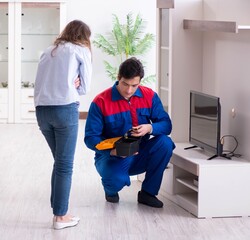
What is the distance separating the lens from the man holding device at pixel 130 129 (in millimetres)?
4766

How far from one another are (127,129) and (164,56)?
1.02 meters

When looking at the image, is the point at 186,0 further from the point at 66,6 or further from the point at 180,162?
the point at 66,6

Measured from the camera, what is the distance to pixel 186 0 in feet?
17.7

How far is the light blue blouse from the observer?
4.11 metres

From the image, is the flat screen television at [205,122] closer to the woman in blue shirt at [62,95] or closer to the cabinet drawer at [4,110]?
the woman in blue shirt at [62,95]

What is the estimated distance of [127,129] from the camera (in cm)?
482

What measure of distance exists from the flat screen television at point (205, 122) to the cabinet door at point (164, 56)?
15.5 inches

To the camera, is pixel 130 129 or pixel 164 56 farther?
pixel 164 56

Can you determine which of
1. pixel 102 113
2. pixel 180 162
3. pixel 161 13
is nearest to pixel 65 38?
pixel 102 113

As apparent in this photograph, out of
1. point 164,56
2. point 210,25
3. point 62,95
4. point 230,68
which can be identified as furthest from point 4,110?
point 62,95

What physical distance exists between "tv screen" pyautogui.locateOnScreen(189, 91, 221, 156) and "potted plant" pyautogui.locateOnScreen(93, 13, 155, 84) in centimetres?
461

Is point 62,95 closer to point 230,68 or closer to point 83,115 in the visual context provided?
point 230,68

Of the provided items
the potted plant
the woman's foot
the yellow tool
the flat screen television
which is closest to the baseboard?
the potted plant

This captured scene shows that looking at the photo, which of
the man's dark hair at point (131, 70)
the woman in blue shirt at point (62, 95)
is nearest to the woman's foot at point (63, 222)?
the woman in blue shirt at point (62, 95)
